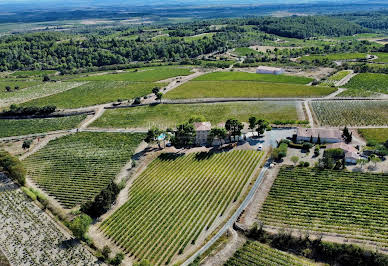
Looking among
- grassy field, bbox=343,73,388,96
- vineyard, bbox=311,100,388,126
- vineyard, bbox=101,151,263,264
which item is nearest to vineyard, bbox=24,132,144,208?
vineyard, bbox=101,151,263,264

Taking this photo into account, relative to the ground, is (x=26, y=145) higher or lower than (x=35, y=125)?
higher

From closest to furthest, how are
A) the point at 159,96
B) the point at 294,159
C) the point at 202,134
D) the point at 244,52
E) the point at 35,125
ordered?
the point at 294,159 → the point at 202,134 → the point at 35,125 → the point at 159,96 → the point at 244,52

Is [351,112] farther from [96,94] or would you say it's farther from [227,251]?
[96,94]

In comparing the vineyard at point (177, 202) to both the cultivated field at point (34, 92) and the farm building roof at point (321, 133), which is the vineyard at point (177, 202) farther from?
the cultivated field at point (34, 92)

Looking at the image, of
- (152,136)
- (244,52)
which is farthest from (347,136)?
(244,52)

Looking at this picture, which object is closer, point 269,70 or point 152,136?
point 152,136

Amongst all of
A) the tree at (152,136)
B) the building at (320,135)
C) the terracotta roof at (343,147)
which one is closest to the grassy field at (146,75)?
the tree at (152,136)
